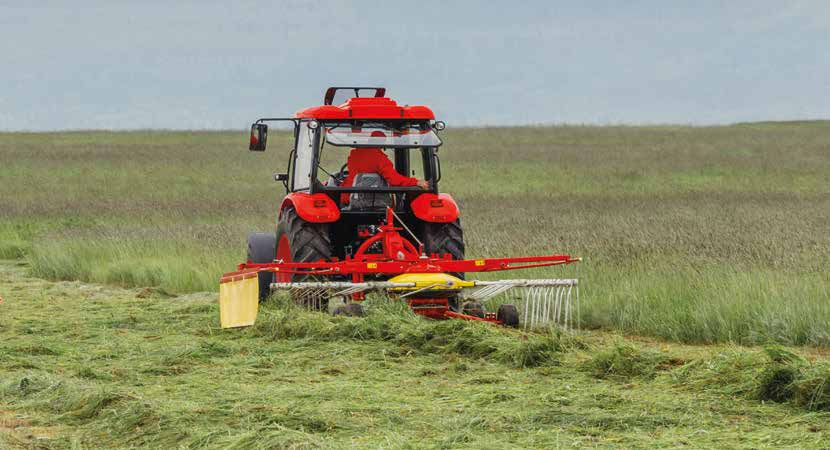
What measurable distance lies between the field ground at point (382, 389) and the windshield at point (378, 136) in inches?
70.9

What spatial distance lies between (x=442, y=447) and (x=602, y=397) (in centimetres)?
151

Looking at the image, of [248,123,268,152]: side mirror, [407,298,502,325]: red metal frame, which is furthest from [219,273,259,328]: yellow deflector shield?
[248,123,268,152]: side mirror

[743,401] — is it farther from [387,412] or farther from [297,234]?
[297,234]

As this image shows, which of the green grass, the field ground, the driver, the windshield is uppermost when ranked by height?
the windshield

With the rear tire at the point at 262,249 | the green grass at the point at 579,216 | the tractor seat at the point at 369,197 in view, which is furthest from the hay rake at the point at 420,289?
the rear tire at the point at 262,249

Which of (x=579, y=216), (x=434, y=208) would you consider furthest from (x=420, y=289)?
(x=579, y=216)

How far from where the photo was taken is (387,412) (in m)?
6.83

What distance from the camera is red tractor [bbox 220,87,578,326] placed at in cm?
1046

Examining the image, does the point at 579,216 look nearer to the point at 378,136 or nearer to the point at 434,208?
the point at 434,208

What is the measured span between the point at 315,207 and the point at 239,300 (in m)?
1.26

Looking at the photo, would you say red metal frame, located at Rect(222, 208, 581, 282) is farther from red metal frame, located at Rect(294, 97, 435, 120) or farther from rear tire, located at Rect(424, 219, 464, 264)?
red metal frame, located at Rect(294, 97, 435, 120)

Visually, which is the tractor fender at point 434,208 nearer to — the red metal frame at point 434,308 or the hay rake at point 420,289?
the hay rake at point 420,289

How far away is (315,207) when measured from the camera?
445 inches

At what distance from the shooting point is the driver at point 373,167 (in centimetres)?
1188
